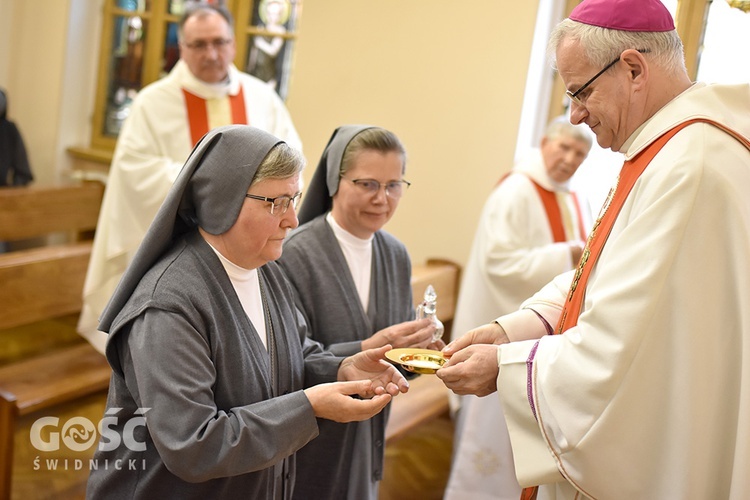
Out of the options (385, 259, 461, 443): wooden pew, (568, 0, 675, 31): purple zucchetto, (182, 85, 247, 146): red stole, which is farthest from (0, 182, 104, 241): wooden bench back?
(568, 0, 675, 31): purple zucchetto

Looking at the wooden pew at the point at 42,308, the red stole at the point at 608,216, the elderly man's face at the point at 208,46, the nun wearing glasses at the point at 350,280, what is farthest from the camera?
the elderly man's face at the point at 208,46

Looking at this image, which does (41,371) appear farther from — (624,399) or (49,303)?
(624,399)

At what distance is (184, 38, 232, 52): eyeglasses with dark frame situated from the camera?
542 cm

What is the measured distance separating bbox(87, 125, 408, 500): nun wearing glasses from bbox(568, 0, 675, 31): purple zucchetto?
959mm

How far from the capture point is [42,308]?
492 centimetres

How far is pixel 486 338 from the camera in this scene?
2.84 meters

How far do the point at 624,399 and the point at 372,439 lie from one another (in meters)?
1.23

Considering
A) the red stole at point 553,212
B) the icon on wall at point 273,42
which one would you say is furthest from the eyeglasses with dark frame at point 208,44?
the red stole at point 553,212

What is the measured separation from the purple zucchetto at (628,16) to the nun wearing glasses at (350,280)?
39.6 inches

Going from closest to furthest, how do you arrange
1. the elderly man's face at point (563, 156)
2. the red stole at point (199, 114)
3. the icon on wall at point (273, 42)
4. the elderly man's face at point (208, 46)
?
the elderly man's face at point (563, 156) → the elderly man's face at point (208, 46) → the red stole at point (199, 114) → the icon on wall at point (273, 42)

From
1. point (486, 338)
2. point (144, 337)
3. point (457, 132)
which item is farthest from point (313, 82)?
point (144, 337)

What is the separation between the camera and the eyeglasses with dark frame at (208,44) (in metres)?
5.42

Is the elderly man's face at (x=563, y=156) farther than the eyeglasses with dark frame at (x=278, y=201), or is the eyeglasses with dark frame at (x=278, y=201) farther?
the elderly man's face at (x=563, y=156)

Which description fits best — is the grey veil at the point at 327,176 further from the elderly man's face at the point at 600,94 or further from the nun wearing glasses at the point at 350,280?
the elderly man's face at the point at 600,94
